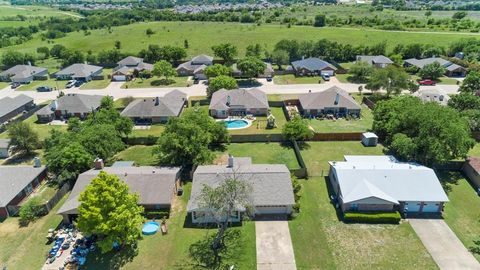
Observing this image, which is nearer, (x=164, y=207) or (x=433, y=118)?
(x=164, y=207)

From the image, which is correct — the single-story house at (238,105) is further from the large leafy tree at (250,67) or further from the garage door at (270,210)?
the garage door at (270,210)

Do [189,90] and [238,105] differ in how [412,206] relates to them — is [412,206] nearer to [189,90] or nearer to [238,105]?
[238,105]

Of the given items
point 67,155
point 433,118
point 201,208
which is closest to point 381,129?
point 433,118

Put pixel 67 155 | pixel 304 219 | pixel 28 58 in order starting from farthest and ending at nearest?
pixel 28 58 → pixel 67 155 → pixel 304 219

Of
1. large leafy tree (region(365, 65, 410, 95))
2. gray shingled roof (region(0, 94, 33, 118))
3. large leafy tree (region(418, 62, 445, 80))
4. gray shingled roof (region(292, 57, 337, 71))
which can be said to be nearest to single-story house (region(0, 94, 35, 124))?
gray shingled roof (region(0, 94, 33, 118))

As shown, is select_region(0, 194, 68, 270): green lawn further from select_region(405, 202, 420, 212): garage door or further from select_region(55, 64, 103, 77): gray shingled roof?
select_region(55, 64, 103, 77): gray shingled roof

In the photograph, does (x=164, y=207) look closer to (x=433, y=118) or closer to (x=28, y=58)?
(x=433, y=118)

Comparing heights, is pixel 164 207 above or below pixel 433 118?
below
